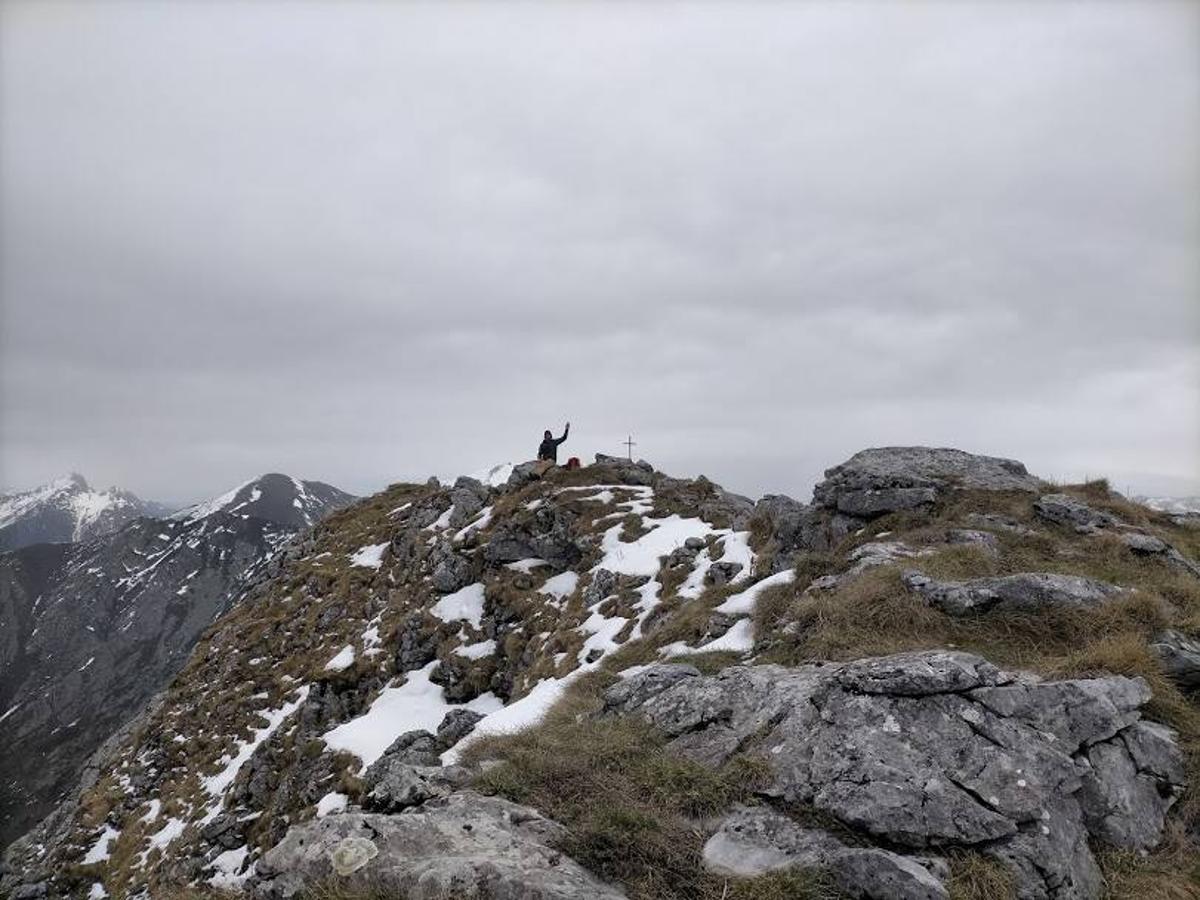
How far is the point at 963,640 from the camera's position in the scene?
1127 cm

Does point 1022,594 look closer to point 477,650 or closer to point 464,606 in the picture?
point 477,650

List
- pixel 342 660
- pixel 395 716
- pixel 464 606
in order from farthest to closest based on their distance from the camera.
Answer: pixel 342 660, pixel 464 606, pixel 395 716

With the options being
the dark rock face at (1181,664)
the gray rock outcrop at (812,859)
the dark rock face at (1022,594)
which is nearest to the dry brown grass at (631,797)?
the gray rock outcrop at (812,859)

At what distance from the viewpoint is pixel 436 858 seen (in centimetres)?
654

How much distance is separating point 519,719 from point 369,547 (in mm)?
32167

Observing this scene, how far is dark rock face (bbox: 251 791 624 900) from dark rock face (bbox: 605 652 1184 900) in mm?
2895

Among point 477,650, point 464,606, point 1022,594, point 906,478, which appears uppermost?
point 906,478

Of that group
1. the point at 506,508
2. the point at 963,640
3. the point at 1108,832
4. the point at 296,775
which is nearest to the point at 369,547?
the point at 506,508

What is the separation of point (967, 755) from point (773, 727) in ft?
7.85

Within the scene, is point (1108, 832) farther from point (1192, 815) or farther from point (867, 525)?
point (867, 525)

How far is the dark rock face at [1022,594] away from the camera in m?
11.6

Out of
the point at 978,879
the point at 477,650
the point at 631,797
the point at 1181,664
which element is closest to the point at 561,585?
the point at 477,650

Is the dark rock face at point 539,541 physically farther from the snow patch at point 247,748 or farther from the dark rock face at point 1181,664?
the dark rock face at point 1181,664

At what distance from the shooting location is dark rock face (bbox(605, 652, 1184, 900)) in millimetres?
7237
